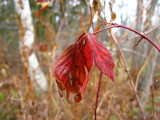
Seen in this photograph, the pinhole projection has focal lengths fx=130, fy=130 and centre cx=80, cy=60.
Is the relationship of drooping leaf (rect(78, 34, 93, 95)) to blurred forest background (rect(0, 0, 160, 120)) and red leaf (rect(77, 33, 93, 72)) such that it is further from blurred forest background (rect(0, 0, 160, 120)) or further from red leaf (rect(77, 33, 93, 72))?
blurred forest background (rect(0, 0, 160, 120))

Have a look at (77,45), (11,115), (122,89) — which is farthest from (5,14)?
(77,45)

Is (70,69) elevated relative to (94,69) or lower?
elevated

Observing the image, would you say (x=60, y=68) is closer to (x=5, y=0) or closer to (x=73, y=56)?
(x=73, y=56)

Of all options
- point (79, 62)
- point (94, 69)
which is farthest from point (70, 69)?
point (94, 69)

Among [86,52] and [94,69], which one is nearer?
[86,52]

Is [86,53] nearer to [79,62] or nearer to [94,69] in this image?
[79,62]

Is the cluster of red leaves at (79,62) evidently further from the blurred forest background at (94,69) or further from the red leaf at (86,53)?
the blurred forest background at (94,69)

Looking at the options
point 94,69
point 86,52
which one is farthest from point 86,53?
point 94,69

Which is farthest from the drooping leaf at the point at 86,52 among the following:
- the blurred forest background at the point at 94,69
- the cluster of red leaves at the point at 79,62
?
the blurred forest background at the point at 94,69

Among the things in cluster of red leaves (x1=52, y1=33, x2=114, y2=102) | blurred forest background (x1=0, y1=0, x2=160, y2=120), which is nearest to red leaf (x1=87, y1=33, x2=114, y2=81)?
cluster of red leaves (x1=52, y1=33, x2=114, y2=102)
